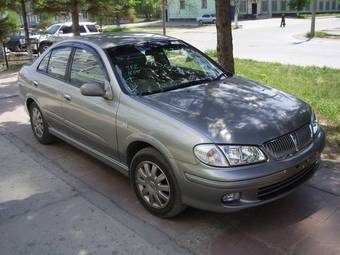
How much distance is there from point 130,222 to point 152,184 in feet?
1.36

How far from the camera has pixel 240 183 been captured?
10.9 feet

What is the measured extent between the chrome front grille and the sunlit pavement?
678 mm

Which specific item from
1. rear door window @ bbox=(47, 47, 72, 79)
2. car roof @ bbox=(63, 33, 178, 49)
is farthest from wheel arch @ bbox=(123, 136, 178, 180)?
rear door window @ bbox=(47, 47, 72, 79)

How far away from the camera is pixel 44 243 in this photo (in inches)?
144

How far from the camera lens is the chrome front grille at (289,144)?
11.5 ft

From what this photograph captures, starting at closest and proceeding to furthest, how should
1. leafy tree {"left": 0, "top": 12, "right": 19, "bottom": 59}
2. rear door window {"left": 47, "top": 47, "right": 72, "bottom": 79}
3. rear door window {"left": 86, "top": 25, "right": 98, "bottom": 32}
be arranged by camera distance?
rear door window {"left": 47, "top": 47, "right": 72, "bottom": 79}
leafy tree {"left": 0, "top": 12, "right": 19, "bottom": 59}
rear door window {"left": 86, "top": 25, "right": 98, "bottom": 32}

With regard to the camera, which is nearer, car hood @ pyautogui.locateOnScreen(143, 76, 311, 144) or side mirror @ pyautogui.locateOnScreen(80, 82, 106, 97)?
car hood @ pyautogui.locateOnScreen(143, 76, 311, 144)

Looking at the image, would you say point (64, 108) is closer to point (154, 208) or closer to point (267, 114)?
point (154, 208)

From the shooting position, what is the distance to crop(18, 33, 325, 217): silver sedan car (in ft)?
11.2

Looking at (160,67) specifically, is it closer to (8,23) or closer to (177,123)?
(177,123)

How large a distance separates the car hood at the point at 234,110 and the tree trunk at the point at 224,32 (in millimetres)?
2696

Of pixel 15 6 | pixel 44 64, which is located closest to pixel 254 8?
pixel 15 6

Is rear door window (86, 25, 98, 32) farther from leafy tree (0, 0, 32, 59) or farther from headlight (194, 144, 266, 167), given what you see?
headlight (194, 144, 266, 167)

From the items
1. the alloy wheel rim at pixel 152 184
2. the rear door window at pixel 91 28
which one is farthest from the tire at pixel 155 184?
the rear door window at pixel 91 28
